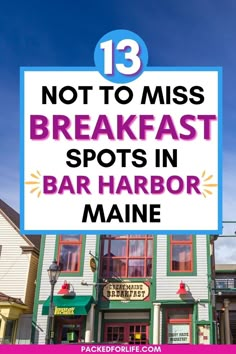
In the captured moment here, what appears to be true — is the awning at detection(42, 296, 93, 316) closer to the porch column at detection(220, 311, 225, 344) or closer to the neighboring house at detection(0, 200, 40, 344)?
the neighboring house at detection(0, 200, 40, 344)

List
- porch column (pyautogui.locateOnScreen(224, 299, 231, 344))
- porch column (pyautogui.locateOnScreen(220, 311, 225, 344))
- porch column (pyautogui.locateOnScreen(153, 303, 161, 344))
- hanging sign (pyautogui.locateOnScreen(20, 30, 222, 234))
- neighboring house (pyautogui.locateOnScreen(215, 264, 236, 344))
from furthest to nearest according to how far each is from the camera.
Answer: porch column (pyautogui.locateOnScreen(220, 311, 225, 344)) → neighboring house (pyautogui.locateOnScreen(215, 264, 236, 344)) → porch column (pyautogui.locateOnScreen(224, 299, 231, 344)) → porch column (pyautogui.locateOnScreen(153, 303, 161, 344)) → hanging sign (pyautogui.locateOnScreen(20, 30, 222, 234))

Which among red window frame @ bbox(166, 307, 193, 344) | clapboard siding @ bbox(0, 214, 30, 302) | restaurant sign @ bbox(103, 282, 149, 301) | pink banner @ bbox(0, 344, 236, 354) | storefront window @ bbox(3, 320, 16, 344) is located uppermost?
clapboard siding @ bbox(0, 214, 30, 302)

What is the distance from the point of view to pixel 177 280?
57.2ft

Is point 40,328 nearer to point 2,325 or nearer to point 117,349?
point 2,325

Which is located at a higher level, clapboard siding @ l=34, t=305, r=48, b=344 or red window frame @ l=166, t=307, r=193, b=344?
red window frame @ l=166, t=307, r=193, b=344

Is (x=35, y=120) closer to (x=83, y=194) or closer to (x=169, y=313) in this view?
(x=83, y=194)

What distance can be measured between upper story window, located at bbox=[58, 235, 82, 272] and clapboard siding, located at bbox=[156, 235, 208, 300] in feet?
11.0

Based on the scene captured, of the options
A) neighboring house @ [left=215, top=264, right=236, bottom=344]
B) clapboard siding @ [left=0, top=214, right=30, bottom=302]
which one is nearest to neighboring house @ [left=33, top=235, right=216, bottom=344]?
clapboard siding @ [left=0, top=214, right=30, bottom=302]

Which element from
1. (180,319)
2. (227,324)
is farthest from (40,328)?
(227,324)

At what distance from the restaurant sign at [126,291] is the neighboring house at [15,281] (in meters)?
3.55

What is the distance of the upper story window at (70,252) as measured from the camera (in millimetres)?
18047

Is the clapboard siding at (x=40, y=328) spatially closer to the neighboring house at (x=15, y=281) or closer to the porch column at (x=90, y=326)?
the neighboring house at (x=15, y=281)

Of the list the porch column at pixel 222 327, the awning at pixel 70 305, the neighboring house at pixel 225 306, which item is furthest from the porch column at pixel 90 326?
the porch column at pixel 222 327

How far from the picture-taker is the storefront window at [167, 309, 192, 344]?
16.9 meters
